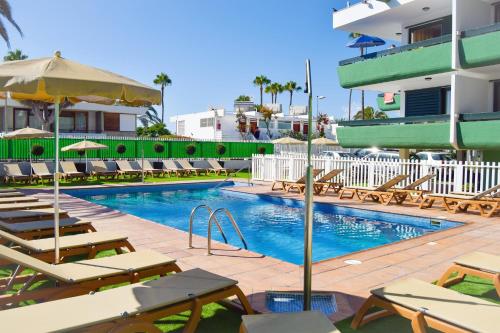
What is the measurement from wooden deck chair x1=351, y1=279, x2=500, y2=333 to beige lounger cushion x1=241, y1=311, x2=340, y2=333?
0.81m

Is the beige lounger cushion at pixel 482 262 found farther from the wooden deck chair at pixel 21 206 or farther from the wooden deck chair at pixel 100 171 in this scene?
the wooden deck chair at pixel 100 171

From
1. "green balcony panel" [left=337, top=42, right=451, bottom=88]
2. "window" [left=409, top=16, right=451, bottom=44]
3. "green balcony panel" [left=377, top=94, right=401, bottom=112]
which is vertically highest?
"window" [left=409, top=16, right=451, bottom=44]

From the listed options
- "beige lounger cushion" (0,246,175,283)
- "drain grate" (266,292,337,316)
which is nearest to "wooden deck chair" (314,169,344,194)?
"drain grate" (266,292,337,316)

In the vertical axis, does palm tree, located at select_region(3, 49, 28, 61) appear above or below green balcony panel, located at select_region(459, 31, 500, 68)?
above

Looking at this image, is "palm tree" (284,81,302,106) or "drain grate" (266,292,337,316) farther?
"palm tree" (284,81,302,106)

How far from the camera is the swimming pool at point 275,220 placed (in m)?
9.86

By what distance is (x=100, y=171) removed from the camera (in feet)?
72.5

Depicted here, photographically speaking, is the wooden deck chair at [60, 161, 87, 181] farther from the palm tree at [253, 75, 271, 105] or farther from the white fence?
the palm tree at [253, 75, 271, 105]

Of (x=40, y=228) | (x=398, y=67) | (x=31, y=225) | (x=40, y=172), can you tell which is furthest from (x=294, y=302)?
(x=40, y=172)

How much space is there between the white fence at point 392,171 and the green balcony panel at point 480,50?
148 inches

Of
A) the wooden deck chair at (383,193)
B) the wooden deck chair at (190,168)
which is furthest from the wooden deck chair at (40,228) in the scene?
the wooden deck chair at (190,168)

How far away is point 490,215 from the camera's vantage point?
11.6m

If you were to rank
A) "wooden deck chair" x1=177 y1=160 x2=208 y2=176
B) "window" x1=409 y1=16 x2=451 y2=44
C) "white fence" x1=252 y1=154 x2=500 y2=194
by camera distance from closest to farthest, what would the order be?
1. "white fence" x1=252 y1=154 x2=500 y2=194
2. "window" x1=409 y1=16 x2=451 y2=44
3. "wooden deck chair" x1=177 y1=160 x2=208 y2=176

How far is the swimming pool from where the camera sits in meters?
9.86
